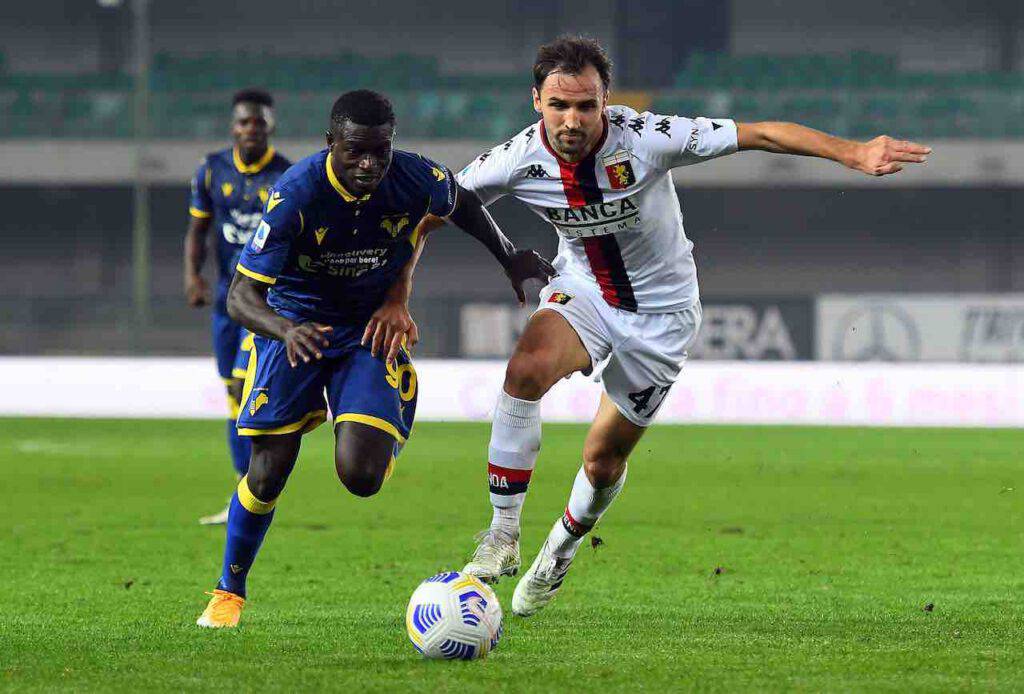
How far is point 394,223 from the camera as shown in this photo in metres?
5.60

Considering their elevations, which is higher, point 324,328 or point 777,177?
point 324,328

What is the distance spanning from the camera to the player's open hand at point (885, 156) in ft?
15.8

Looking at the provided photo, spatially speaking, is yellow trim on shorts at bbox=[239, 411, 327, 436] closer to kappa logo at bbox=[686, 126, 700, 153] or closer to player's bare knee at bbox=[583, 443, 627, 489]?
player's bare knee at bbox=[583, 443, 627, 489]

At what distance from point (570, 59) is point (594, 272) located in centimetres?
90

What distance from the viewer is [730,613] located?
594 cm

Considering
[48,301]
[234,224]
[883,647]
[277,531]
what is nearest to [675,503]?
[277,531]

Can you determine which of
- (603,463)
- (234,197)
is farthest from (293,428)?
(234,197)

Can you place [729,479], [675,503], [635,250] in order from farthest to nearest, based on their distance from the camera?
[729,479], [675,503], [635,250]

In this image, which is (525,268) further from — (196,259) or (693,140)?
(196,259)

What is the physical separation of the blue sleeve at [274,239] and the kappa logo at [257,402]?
0.42 m

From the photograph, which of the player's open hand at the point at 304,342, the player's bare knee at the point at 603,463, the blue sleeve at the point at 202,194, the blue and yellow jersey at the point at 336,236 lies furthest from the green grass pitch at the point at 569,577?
the blue sleeve at the point at 202,194

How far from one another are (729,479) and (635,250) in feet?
22.2

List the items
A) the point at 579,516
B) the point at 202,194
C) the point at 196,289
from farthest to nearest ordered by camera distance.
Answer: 1. the point at 196,289
2. the point at 202,194
3. the point at 579,516

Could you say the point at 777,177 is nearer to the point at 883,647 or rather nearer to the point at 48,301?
the point at 48,301
